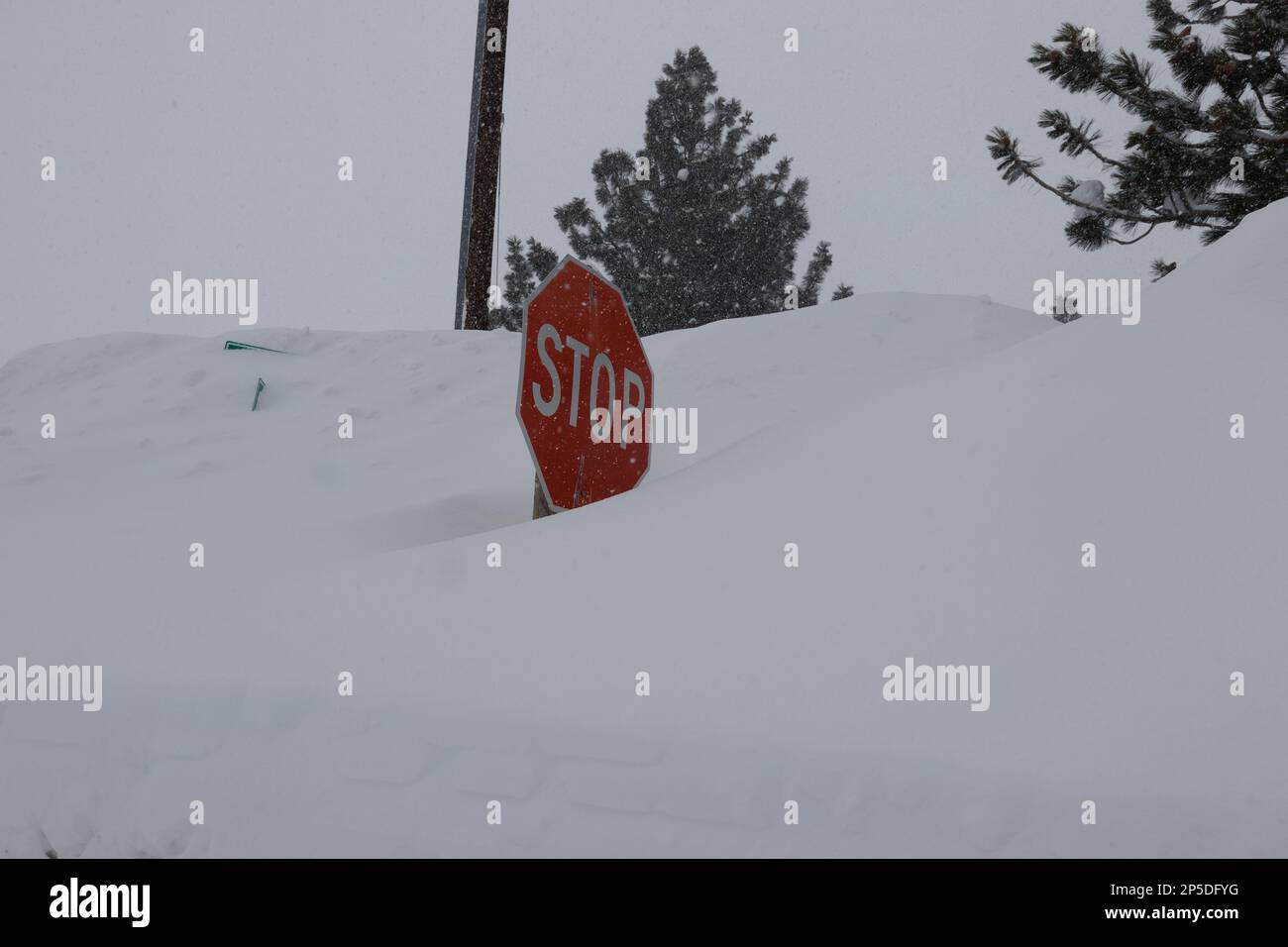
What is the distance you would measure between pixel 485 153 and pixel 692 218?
45.0 feet

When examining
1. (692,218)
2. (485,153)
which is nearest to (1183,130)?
(485,153)

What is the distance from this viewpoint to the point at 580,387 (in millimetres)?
3930

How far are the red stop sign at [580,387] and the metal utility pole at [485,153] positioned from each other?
176 inches

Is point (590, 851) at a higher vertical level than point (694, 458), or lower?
lower

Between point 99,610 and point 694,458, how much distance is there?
10.3ft

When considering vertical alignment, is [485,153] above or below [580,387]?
above

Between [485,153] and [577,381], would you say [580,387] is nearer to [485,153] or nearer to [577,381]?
[577,381]

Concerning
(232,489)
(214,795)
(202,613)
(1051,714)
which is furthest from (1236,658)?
(232,489)

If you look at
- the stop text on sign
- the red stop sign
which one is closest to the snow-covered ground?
the red stop sign

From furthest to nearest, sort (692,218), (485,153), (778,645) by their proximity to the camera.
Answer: (692,218) → (485,153) → (778,645)

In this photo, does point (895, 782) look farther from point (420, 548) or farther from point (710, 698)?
point (420, 548)

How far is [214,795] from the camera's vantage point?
2568 millimetres

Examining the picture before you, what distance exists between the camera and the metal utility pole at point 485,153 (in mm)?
8422

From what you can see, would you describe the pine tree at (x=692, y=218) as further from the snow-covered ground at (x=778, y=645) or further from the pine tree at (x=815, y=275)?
the snow-covered ground at (x=778, y=645)
